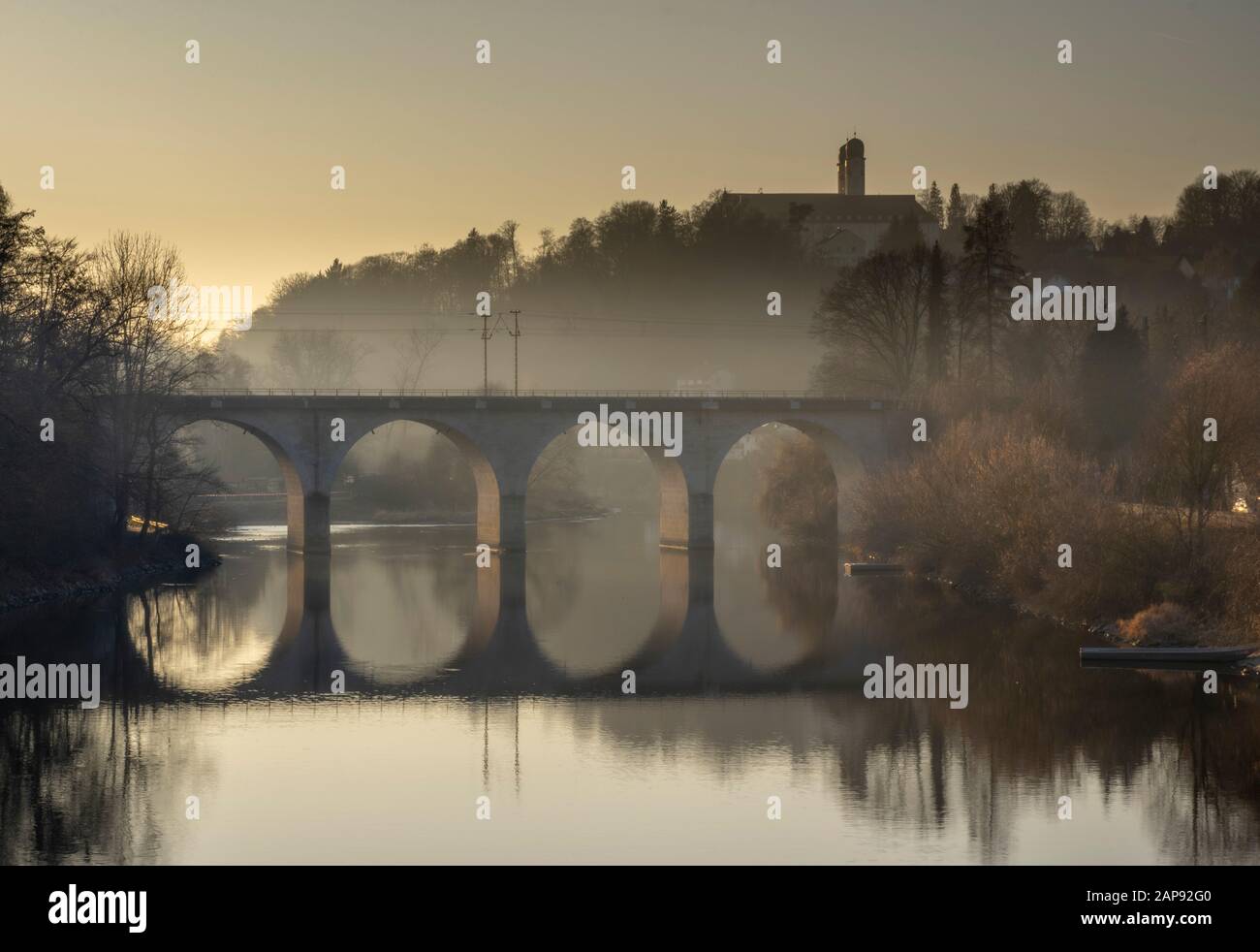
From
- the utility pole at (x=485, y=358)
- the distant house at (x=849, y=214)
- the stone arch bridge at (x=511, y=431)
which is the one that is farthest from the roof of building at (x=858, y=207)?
the stone arch bridge at (x=511, y=431)

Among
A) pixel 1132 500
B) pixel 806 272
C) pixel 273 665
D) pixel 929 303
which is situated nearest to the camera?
pixel 273 665

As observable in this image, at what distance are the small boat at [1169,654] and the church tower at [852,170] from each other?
99.8 m

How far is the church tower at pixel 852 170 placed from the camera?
12650cm

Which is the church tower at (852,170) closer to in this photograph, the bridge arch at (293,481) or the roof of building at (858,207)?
the roof of building at (858,207)

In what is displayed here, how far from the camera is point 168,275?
5053cm

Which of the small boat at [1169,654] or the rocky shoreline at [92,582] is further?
the rocky shoreline at [92,582]

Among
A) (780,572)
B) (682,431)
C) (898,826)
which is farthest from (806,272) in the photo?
(898,826)

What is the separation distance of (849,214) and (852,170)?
4.28 meters

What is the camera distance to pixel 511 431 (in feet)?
185

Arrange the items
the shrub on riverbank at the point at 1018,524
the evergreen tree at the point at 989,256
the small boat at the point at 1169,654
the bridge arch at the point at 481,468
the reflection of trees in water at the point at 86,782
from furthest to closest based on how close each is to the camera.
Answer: the evergreen tree at the point at 989,256 → the bridge arch at the point at 481,468 → the shrub on riverbank at the point at 1018,524 → the small boat at the point at 1169,654 → the reflection of trees in water at the point at 86,782

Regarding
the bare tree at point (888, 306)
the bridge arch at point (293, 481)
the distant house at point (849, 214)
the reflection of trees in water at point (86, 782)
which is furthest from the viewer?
the distant house at point (849, 214)

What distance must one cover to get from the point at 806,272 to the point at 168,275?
6553cm

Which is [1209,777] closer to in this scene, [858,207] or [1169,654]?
[1169,654]
